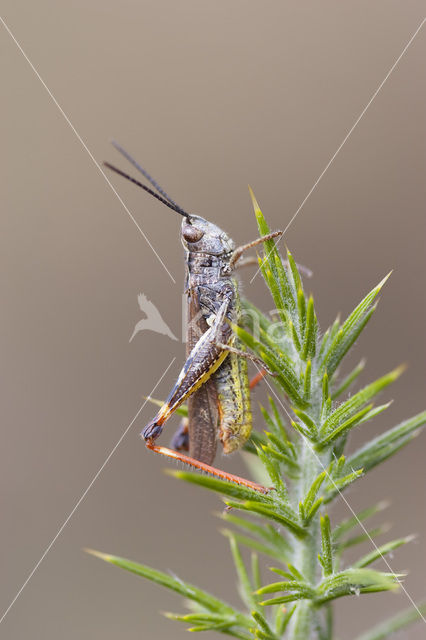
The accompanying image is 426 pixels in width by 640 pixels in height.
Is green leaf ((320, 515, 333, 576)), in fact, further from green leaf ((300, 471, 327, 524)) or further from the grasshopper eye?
the grasshopper eye

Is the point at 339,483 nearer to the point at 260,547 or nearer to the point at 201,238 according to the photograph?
the point at 260,547

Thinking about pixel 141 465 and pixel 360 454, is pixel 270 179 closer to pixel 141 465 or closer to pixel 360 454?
pixel 141 465

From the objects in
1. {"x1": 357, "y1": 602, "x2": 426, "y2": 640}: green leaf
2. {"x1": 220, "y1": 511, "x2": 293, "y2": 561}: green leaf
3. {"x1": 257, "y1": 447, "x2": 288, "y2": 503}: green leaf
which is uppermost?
{"x1": 257, "y1": 447, "x2": 288, "y2": 503}: green leaf

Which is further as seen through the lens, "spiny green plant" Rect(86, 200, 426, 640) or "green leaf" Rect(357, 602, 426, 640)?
"green leaf" Rect(357, 602, 426, 640)

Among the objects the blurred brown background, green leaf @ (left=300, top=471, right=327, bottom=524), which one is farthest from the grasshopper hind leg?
the blurred brown background

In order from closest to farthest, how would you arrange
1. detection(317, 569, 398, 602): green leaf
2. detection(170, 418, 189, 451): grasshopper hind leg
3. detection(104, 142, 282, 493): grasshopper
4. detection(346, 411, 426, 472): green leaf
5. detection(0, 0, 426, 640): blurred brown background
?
detection(317, 569, 398, 602): green leaf < detection(346, 411, 426, 472): green leaf < detection(104, 142, 282, 493): grasshopper < detection(170, 418, 189, 451): grasshopper hind leg < detection(0, 0, 426, 640): blurred brown background

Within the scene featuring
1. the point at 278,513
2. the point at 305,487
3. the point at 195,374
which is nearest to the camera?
the point at 278,513

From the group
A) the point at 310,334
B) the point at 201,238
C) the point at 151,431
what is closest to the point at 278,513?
the point at 310,334
